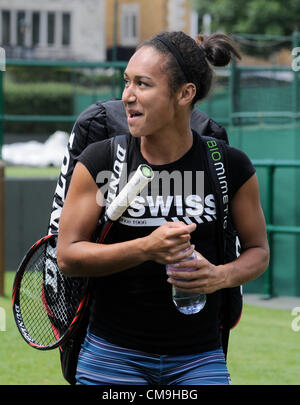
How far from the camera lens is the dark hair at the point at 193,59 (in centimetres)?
297

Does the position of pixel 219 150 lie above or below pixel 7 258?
above

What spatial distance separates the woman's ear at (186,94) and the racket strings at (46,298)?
73 cm

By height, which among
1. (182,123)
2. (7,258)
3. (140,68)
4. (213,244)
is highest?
(140,68)

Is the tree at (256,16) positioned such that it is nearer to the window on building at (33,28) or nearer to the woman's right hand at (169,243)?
the window on building at (33,28)

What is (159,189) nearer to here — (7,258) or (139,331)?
(139,331)

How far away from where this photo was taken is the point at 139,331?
293 cm

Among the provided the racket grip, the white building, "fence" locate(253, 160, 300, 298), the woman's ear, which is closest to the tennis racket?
the racket grip

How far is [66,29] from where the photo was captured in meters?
46.9

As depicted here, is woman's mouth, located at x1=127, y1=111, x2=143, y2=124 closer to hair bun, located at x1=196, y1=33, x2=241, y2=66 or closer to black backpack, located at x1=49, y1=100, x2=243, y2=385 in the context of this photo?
black backpack, located at x1=49, y1=100, x2=243, y2=385

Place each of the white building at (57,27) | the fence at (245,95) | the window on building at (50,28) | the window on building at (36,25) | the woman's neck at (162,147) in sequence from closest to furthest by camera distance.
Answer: the woman's neck at (162,147) → the fence at (245,95) → the white building at (57,27) → the window on building at (50,28) → the window on building at (36,25)

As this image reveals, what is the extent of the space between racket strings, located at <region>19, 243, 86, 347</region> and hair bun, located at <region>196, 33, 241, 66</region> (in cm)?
92

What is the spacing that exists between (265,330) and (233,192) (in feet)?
15.6

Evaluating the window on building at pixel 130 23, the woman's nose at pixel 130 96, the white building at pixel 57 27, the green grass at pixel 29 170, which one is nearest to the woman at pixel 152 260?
the woman's nose at pixel 130 96
